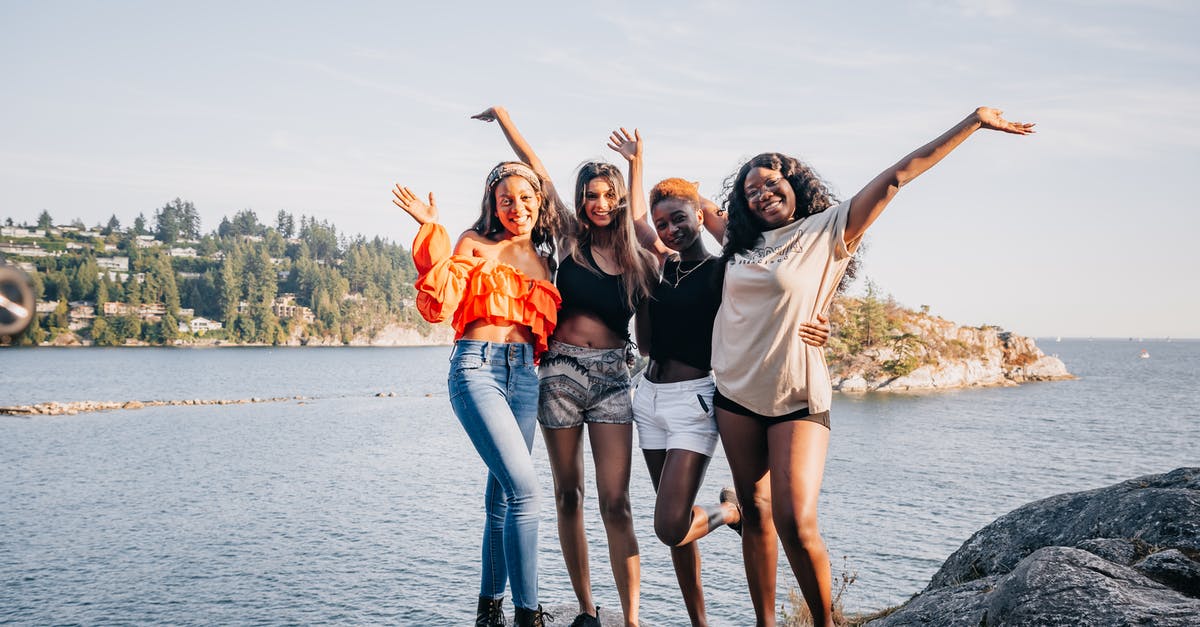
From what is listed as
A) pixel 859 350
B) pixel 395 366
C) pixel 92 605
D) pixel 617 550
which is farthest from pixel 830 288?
pixel 395 366

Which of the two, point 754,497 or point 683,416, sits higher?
point 683,416

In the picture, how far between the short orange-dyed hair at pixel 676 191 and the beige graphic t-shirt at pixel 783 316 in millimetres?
876

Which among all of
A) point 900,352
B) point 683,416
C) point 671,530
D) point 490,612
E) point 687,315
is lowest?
point 900,352

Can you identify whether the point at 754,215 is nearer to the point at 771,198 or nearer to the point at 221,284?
the point at 771,198

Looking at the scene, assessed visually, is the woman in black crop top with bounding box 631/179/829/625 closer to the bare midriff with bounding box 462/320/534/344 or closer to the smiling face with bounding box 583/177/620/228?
the smiling face with bounding box 583/177/620/228

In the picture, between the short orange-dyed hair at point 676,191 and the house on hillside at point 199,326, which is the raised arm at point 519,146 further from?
the house on hillside at point 199,326

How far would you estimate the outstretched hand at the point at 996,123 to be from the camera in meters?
3.82

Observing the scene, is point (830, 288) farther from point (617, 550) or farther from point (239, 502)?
point (239, 502)

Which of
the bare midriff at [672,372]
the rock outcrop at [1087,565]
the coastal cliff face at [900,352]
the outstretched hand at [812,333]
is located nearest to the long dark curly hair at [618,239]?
the bare midriff at [672,372]

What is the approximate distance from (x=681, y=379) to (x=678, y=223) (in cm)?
94

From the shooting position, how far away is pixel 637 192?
495 cm

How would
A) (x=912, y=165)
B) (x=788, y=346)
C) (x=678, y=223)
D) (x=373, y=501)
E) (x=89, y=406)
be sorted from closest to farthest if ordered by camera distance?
(x=912, y=165) < (x=788, y=346) < (x=678, y=223) < (x=373, y=501) < (x=89, y=406)

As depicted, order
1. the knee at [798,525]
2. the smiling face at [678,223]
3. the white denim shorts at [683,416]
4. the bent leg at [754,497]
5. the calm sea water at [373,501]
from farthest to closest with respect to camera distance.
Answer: the calm sea water at [373,501]
the smiling face at [678,223]
the white denim shorts at [683,416]
the bent leg at [754,497]
the knee at [798,525]

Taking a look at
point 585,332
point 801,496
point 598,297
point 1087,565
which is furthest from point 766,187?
point 1087,565
